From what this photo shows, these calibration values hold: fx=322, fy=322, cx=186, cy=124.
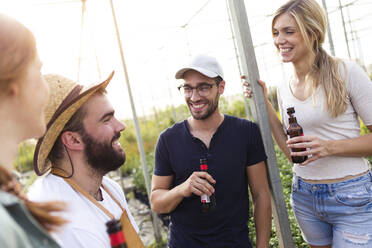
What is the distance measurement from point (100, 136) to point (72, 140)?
0.14m

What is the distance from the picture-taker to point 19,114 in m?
0.81

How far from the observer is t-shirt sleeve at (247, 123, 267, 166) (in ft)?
6.78

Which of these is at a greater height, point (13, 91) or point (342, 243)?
point (13, 91)

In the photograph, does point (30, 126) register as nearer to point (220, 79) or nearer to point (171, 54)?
point (220, 79)

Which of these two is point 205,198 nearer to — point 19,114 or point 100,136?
point 100,136

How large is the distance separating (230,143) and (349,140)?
684 mm

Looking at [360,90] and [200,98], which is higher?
[200,98]

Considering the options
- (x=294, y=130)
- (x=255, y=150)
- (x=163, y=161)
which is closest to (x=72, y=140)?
(x=163, y=161)

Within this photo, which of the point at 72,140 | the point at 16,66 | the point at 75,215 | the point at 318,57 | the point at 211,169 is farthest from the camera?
the point at 211,169

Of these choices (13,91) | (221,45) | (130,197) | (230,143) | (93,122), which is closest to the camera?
(13,91)

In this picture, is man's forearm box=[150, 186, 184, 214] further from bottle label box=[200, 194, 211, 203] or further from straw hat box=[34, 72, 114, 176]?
straw hat box=[34, 72, 114, 176]

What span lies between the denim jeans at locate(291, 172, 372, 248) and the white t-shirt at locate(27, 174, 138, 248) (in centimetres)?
121

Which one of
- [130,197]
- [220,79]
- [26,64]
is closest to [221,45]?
[130,197]

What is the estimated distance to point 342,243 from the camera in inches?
71.0
